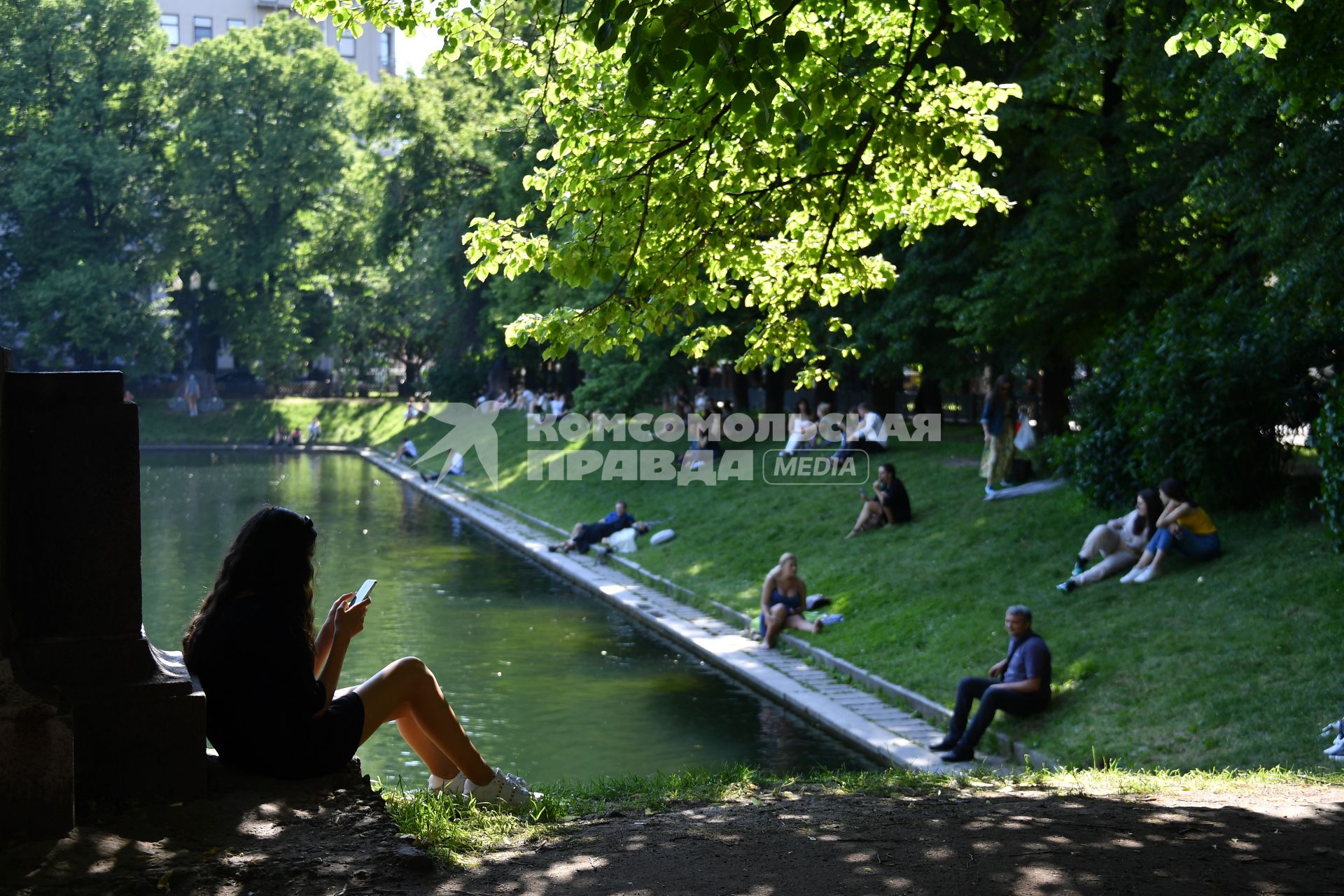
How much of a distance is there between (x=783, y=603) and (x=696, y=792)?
394 inches

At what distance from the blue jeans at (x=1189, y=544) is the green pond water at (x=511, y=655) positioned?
4.32 m

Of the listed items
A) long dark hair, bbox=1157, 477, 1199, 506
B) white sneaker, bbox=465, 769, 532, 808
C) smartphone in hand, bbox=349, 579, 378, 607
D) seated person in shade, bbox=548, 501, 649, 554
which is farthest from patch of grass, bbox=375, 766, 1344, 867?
seated person in shade, bbox=548, 501, 649, 554

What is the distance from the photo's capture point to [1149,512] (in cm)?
1542

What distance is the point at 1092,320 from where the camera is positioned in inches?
818

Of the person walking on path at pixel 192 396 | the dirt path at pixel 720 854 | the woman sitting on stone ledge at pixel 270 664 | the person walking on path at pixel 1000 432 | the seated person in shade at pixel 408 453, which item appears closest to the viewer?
the dirt path at pixel 720 854

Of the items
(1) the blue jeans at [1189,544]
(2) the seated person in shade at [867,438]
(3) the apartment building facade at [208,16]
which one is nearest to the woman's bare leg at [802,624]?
(1) the blue jeans at [1189,544]

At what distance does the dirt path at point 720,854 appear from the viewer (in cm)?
485

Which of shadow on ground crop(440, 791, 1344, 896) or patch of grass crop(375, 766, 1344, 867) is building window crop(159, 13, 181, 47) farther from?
shadow on ground crop(440, 791, 1344, 896)

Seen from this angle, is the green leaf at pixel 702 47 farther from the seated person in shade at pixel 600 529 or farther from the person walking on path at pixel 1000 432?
the seated person in shade at pixel 600 529

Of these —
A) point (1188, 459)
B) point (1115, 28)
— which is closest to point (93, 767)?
point (1188, 459)

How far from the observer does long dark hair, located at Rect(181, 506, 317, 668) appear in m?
5.75

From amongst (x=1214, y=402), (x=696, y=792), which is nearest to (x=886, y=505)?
(x=1214, y=402)

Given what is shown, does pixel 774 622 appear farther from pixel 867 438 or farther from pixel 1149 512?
pixel 867 438

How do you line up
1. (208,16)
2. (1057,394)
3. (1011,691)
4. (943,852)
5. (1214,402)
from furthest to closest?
(208,16)
(1057,394)
(1214,402)
(1011,691)
(943,852)
